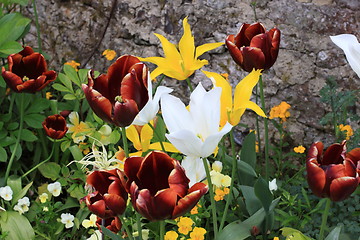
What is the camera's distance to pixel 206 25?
8.71 ft

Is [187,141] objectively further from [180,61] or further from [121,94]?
[180,61]

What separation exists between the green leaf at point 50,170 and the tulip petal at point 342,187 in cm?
139

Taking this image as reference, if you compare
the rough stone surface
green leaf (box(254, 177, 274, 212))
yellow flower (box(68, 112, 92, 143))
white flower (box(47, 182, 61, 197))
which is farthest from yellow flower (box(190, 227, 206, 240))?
the rough stone surface

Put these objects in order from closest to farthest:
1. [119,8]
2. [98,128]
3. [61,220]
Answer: [61,220] < [98,128] < [119,8]

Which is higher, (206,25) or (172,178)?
(172,178)

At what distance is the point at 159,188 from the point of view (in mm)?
1251

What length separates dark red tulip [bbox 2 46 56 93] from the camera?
87.4 inches

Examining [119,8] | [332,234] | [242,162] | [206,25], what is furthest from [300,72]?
[332,234]

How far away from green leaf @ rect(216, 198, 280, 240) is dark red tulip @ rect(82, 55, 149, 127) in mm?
520

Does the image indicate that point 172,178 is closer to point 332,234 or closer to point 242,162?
point 332,234

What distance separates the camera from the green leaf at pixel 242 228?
66.7 inches

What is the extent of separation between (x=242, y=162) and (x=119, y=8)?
48.2 inches

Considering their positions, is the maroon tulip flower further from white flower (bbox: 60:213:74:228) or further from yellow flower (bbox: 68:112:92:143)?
yellow flower (bbox: 68:112:92:143)

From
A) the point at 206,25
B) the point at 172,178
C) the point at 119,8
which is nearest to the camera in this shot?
the point at 172,178
